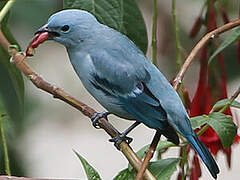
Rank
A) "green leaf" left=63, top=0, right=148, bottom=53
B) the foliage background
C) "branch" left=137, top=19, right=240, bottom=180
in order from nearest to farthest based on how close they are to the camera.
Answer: "branch" left=137, top=19, right=240, bottom=180 → "green leaf" left=63, top=0, right=148, bottom=53 → the foliage background

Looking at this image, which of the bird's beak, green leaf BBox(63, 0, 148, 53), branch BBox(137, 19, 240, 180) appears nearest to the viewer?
branch BBox(137, 19, 240, 180)

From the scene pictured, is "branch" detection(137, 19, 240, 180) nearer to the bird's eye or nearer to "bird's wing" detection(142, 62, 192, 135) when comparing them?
"bird's wing" detection(142, 62, 192, 135)

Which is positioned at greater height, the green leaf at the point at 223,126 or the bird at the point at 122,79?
the bird at the point at 122,79

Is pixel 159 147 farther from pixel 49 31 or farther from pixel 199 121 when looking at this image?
pixel 49 31

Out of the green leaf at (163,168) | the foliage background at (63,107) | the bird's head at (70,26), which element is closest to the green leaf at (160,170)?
the green leaf at (163,168)

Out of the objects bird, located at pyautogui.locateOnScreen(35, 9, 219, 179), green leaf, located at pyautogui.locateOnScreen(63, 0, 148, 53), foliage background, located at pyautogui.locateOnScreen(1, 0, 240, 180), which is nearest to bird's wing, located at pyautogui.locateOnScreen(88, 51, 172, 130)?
bird, located at pyautogui.locateOnScreen(35, 9, 219, 179)

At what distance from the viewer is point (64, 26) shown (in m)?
0.91

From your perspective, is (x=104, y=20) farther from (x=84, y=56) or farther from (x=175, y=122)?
(x=175, y=122)

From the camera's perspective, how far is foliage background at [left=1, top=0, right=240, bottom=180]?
1632 mm

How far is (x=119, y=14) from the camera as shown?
1002mm

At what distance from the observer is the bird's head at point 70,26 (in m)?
0.89

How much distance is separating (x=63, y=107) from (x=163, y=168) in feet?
4.65

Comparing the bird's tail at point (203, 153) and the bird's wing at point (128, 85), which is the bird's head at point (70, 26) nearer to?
Answer: the bird's wing at point (128, 85)

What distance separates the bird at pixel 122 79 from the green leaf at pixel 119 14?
66mm
